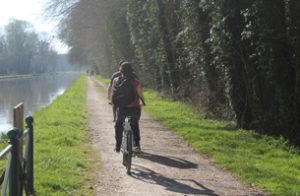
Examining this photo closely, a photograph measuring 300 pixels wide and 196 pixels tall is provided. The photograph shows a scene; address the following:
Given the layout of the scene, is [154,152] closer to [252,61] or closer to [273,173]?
[273,173]

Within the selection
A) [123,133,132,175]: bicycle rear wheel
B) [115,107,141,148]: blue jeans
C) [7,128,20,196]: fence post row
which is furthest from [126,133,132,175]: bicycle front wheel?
[7,128,20,196]: fence post row

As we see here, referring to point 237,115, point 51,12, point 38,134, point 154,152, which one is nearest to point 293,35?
point 237,115

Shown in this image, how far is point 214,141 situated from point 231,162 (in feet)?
5.35

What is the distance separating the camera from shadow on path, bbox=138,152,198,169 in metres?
6.16

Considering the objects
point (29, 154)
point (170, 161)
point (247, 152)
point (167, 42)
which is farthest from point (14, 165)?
point (167, 42)

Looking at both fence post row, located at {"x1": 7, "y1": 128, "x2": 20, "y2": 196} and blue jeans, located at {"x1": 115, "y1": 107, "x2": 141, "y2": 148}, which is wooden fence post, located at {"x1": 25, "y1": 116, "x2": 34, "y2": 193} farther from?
blue jeans, located at {"x1": 115, "y1": 107, "x2": 141, "y2": 148}

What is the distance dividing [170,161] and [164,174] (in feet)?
2.77

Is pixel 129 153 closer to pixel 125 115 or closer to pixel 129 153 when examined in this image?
pixel 129 153

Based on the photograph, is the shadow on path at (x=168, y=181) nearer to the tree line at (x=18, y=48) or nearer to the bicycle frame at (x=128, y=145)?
the bicycle frame at (x=128, y=145)

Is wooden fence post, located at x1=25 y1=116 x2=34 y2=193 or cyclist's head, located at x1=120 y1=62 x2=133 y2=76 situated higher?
cyclist's head, located at x1=120 y1=62 x2=133 y2=76

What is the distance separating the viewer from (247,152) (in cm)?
695

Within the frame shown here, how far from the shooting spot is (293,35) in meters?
7.32

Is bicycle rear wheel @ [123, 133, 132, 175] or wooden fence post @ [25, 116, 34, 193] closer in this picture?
wooden fence post @ [25, 116, 34, 193]

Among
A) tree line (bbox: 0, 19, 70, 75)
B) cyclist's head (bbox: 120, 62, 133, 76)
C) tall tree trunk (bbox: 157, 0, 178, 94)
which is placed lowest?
cyclist's head (bbox: 120, 62, 133, 76)
